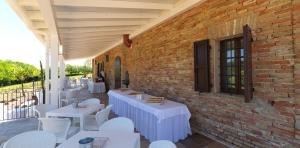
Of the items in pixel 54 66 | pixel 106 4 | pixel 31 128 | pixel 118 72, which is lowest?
pixel 31 128

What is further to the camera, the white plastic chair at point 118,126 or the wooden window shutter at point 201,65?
the wooden window shutter at point 201,65

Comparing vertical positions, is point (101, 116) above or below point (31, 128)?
above

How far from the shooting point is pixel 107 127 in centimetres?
245

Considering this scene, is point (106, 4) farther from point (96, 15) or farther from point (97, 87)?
point (97, 87)

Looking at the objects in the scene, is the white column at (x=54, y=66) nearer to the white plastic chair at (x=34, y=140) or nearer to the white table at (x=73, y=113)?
the white table at (x=73, y=113)

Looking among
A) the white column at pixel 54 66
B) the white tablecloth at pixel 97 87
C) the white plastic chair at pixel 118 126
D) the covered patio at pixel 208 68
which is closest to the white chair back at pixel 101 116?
the covered patio at pixel 208 68

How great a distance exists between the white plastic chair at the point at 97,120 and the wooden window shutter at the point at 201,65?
180 centimetres

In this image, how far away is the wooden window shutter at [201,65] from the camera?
3.66 metres

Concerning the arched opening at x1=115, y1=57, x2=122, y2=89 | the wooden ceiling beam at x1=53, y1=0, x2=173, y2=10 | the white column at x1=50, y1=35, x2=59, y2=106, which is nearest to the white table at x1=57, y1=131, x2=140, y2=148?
the wooden ceiling beam at x1=53, y1=0, x2=173, y2=10

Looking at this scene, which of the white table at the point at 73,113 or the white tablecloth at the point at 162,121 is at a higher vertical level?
the white table at the point at 73,113

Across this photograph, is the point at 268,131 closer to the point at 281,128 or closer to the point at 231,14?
the point at 281,128

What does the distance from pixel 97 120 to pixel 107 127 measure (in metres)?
0.69

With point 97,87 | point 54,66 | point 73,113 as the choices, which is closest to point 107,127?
point 73,113

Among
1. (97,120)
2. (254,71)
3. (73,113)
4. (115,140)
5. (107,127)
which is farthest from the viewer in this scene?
(73,113)
